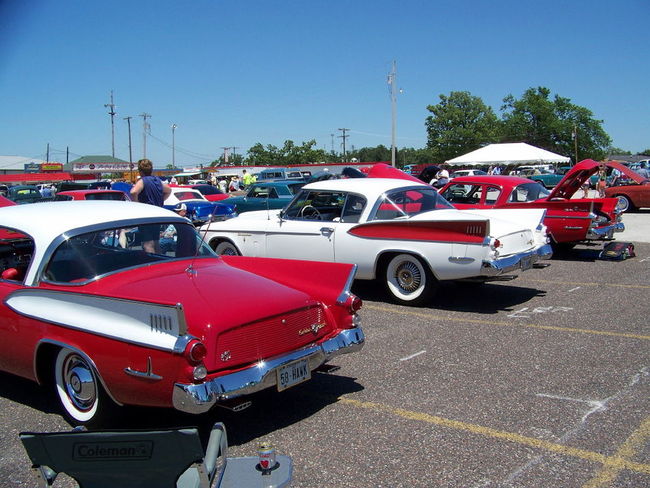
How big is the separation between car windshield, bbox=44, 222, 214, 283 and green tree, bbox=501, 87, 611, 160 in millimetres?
83583

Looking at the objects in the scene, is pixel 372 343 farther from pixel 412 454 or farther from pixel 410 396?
pixel 412 454

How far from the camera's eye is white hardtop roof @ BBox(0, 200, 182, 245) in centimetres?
467

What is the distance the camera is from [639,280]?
8977mm

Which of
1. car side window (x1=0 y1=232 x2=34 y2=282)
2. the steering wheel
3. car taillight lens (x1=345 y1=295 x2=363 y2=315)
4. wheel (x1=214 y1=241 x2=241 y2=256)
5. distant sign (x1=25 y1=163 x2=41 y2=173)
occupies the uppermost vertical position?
distant sign (x1=25 y1=163 x2=41 y2=173)

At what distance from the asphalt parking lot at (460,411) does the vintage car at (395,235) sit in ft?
2.20

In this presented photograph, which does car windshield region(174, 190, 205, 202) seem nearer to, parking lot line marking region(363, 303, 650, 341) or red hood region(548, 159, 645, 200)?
red hood region(548, 159, 645, 200)

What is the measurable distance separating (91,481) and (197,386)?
136cm

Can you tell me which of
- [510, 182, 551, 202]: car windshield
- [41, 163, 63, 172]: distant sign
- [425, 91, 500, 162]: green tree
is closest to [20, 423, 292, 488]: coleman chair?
[510, 182, 551, 202]: car windshield

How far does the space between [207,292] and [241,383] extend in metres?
0.77

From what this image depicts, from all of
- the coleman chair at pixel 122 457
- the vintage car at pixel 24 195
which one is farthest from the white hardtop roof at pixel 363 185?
the vintage car at pixel 24 195

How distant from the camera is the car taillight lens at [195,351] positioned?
11.7ft

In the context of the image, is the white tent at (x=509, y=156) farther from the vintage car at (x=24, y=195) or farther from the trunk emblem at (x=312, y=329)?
the trunk emblem at (x=312, y=329)

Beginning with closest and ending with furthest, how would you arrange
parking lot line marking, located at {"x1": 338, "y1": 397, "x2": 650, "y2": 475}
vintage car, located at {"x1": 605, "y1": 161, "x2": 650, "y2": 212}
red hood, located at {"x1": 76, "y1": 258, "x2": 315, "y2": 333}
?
parking lot line marking, located at {"x1": 338, "y1": 397, "x2": 650, "y2": 475}, red hood, located at {"x1": 76, "y1": 258, "x2": 315, "y2": 333}, vintage car, located at {"x1": 605, "y1": 161, "x2": 650, "y2": 212}

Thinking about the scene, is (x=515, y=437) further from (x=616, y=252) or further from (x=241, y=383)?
(x=616, y=252)
